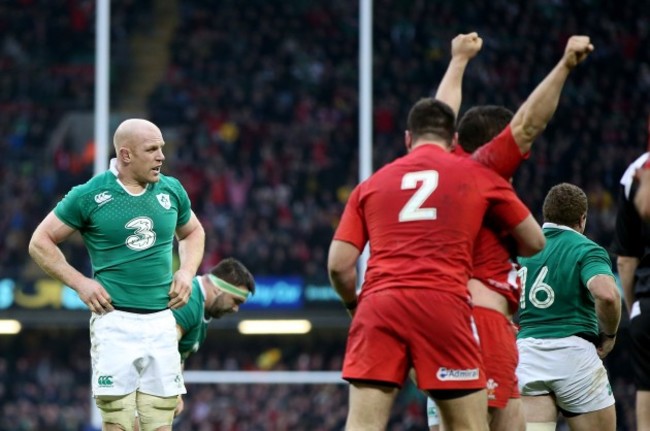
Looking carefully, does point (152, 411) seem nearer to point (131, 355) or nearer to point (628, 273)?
point (131, 355)

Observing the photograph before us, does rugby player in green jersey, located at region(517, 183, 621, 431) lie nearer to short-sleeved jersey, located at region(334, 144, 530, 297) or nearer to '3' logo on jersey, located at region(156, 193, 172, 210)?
short-sleeved jersey, located at region(334, 144, 530, 297)

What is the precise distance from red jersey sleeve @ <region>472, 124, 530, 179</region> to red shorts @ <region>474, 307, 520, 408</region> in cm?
65

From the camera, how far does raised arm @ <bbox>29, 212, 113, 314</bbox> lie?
275 inches

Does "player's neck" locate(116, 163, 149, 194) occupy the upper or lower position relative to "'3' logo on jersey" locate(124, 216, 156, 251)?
upper

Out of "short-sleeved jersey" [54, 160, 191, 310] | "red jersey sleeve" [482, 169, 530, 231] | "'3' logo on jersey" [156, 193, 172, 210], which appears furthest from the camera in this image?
"'3' logo on jersey" [156, 193, 172, 210]

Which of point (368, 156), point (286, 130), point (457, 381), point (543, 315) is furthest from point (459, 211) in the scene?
point (286, 130)

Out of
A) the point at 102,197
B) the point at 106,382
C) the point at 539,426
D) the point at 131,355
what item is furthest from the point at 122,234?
the point at 539,426

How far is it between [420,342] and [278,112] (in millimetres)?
16035

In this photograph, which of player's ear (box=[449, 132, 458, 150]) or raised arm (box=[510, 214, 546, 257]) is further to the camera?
player's ear (box=[449, 132, 458, 150])

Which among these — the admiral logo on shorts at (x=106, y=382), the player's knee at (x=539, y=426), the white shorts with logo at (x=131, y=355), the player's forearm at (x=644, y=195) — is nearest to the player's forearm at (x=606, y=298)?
the player's knee at (x=539, y=426)

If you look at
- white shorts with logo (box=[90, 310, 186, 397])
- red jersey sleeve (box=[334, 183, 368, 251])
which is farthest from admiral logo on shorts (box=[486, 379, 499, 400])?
white shorts with logo (box=[90, 310, 186, 397])

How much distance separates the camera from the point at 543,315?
24.5 feet

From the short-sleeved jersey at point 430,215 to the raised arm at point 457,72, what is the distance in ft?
2.71

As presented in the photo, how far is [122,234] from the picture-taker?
23.3 feet
